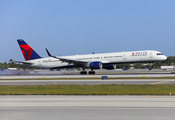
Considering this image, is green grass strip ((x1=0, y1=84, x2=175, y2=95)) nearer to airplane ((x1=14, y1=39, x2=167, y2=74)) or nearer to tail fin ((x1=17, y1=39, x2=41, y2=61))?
airplane ((x1=14, y1=39, x2=167, y2=74))

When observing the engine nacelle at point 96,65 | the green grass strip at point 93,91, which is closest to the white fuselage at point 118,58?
the engine nacelle at point 96,65

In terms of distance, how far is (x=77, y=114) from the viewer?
941 centimetres

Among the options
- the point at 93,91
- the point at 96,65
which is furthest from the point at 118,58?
the point at 93,91

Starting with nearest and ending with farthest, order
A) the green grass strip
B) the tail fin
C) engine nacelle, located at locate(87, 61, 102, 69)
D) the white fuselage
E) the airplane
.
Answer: the green grass strip → the white fuselage → the airplane → engine nacelle, located at locate(87, 61, 102, 69) → the tail fin

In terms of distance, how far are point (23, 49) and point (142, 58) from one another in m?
31.2

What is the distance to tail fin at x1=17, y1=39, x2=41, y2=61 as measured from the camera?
5800cm

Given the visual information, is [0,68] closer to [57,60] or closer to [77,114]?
[57,60]

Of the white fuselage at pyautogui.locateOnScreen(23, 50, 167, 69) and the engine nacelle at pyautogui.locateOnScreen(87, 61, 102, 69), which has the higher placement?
the white fuselage at pyautogui.locateOnScreen(23, 50, 167, 69)

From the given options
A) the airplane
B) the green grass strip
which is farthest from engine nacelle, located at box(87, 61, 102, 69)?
the green grass strip

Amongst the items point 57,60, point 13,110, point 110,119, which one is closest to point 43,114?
point 13,110

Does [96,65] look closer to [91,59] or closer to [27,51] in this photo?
[91,59]

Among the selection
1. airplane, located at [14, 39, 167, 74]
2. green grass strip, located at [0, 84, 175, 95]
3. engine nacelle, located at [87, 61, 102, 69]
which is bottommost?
green grass strip, located at [0, 84, 175, 95]

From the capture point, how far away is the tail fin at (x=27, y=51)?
58000 millimetres

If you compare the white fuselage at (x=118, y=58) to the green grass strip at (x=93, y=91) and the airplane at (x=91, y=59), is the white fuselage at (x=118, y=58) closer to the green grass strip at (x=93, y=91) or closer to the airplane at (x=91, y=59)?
the airplane at (x=91, y=59)
